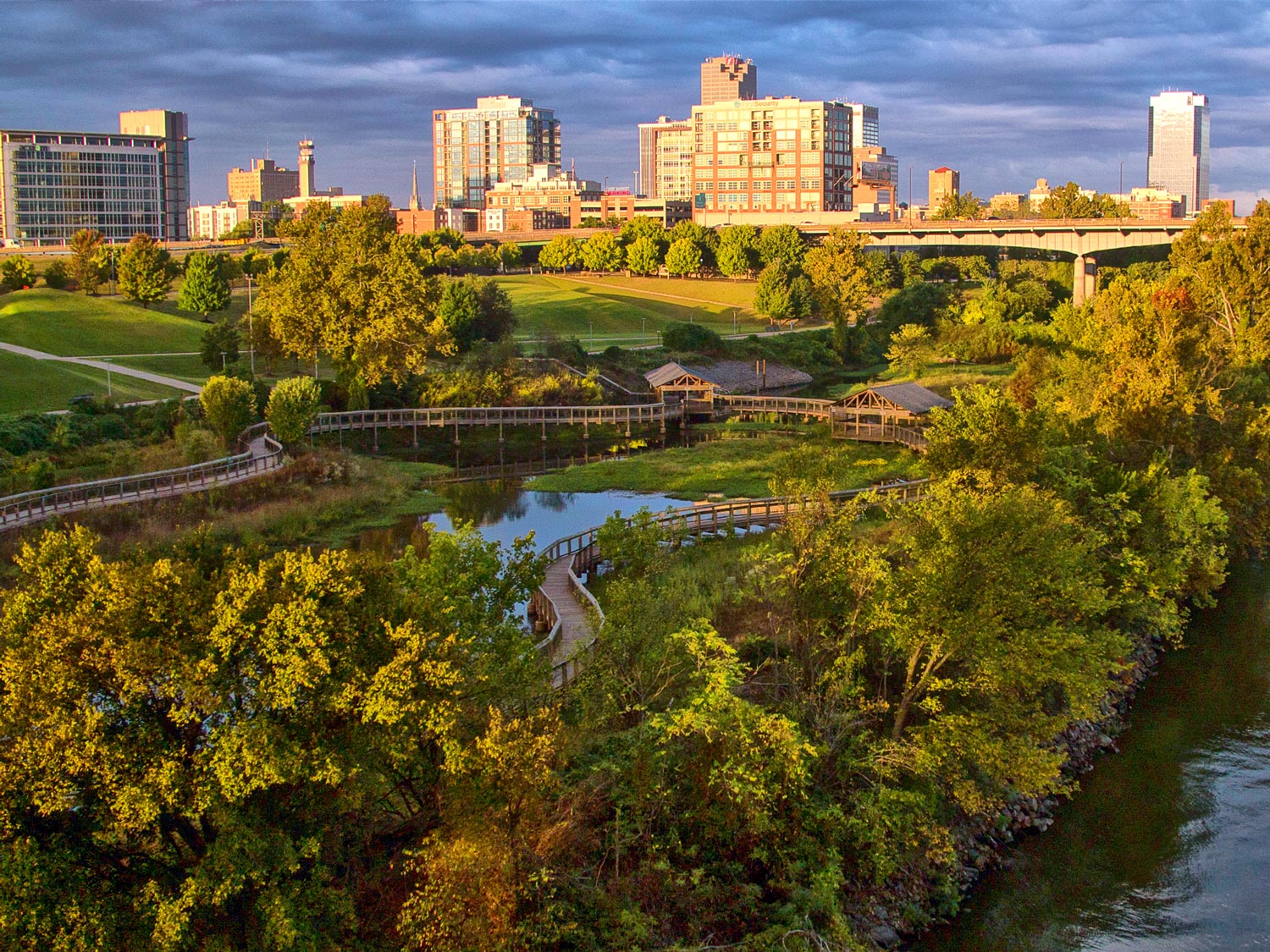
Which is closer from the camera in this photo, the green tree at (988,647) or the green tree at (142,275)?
the green tree at (988,647)

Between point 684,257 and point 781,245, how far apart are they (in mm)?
11075

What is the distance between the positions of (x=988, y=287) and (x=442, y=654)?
110860mm

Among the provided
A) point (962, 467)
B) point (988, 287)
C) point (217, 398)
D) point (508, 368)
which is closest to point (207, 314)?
point (508, 368)

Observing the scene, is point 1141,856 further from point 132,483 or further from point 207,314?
point 207,314

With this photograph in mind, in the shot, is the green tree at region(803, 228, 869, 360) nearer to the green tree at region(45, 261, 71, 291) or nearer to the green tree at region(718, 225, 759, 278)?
the green tree at region(718, 225, 759, 278)

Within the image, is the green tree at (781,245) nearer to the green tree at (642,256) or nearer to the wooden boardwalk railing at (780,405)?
the green tree at (642,256)

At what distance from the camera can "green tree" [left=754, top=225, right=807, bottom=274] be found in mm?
142375

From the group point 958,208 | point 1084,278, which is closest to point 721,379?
point 1084,278

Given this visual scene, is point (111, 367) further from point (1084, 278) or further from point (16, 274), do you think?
point (1084, 278)

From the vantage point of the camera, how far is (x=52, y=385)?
68.4 meters

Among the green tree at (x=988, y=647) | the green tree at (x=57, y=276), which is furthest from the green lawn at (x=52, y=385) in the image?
the green tree at (x=988, y=647)

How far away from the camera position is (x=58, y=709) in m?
16.7

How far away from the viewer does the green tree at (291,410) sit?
6000 centimetres

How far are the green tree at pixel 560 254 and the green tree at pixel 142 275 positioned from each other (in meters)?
59.6
